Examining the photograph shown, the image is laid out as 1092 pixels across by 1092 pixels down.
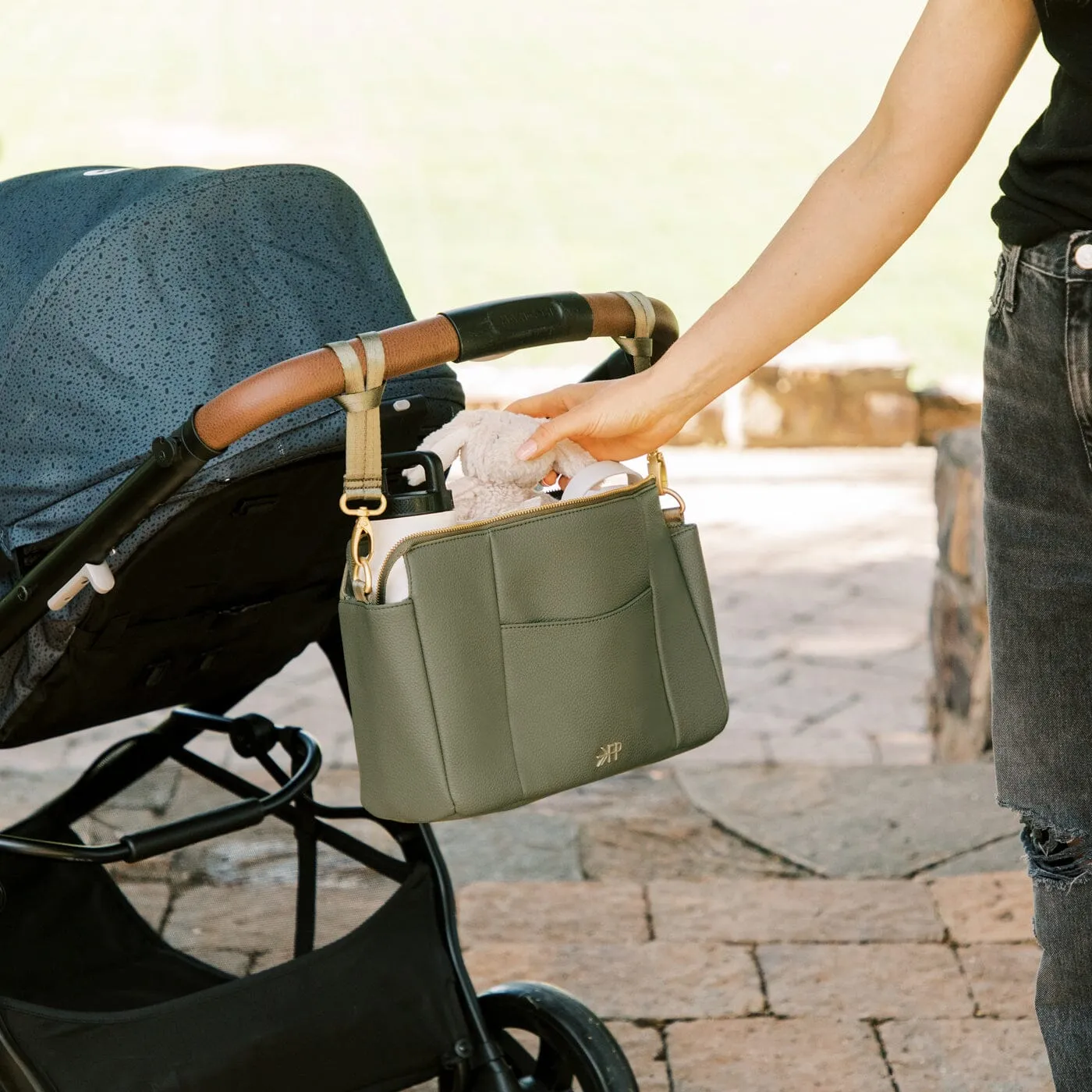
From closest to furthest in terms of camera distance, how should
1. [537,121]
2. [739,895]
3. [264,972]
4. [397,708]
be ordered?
[397,708]
[264,972]
[739,895]
[537,121]

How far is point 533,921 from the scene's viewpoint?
2650 mm

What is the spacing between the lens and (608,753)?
1.46m

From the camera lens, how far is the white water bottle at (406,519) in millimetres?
1370

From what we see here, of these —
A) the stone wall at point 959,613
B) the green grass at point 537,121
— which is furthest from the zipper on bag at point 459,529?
the green grass at point 537,121

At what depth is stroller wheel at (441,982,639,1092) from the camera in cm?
184

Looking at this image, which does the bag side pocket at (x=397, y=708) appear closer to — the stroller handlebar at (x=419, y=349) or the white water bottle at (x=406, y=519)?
the white water bottle at (x=406, y=519)

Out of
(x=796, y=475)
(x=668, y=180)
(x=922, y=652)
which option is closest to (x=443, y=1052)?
(x=922, y=652)

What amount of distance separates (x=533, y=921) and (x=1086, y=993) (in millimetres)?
1337

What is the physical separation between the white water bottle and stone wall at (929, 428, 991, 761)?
8.18ft

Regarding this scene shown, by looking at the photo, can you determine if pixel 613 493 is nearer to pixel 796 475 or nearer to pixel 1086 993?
pixel 1086 993

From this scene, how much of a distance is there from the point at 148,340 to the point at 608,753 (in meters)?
0.62

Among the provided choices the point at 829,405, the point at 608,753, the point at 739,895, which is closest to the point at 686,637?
the point at 608,753

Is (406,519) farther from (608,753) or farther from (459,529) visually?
(608,753)

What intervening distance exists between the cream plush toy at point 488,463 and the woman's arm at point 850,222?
23 mm
